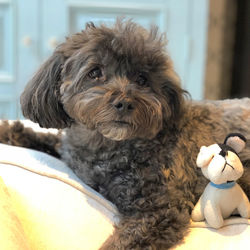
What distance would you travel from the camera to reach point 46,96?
62.7 inches

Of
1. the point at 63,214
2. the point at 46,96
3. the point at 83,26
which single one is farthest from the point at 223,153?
the point at 83,26

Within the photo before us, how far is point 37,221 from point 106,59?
0.60m

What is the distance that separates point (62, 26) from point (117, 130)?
2.07 m

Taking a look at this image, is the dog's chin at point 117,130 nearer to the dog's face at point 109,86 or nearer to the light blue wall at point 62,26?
the dog's face at point 109,86

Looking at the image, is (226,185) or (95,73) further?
(95,73)

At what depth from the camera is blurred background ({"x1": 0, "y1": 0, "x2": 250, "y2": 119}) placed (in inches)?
A: 131

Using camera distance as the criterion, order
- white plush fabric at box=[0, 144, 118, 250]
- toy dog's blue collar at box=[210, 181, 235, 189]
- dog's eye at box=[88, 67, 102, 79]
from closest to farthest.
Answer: white plush fabric at box=[0, 144, 118, 250]
toy dog's blue collar at box=[210, 181, 235, 189]
dog's eye at box=[88, 67, 102, 79]

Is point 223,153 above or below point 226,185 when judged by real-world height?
above

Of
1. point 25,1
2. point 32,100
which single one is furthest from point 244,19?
point 32,100

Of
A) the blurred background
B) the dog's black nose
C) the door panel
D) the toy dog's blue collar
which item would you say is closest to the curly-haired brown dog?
the dog's black nose

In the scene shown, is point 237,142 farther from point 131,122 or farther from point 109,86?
point 109,86

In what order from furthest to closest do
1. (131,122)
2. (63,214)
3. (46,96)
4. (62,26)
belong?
(62,26), (46,96), (131,122), (63,214)

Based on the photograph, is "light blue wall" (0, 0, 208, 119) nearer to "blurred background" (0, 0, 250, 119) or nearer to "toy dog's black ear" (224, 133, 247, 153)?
"blurred background" (0, 0, 250, 119)

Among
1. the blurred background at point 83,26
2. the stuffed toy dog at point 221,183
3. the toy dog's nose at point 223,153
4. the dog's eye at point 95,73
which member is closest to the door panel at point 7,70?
the blurred background at point 83,26
